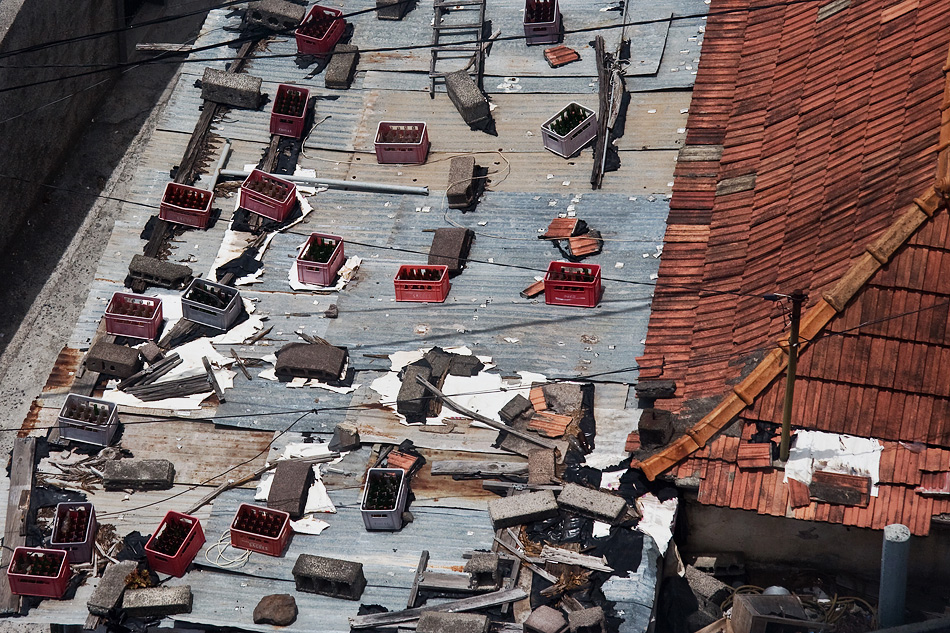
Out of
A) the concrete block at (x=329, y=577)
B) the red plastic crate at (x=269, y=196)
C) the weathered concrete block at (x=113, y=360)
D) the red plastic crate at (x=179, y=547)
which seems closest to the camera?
the concrete block at (x=329, y=577)

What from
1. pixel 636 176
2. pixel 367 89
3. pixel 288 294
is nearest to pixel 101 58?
pixel 367 89

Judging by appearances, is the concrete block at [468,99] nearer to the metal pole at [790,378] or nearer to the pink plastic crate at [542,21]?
the pink plastic crate at [542,21]

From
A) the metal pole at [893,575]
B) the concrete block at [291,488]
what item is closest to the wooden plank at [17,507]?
the concrete block at [291,488]

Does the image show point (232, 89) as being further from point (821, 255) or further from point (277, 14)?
point (821, 255)

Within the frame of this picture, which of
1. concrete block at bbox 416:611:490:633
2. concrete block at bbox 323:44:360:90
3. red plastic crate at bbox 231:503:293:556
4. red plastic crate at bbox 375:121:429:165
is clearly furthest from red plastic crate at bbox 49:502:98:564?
concrete block at bbox 323:44:360:90

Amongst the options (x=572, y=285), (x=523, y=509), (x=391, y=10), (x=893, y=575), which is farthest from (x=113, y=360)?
(x=893, y=575)

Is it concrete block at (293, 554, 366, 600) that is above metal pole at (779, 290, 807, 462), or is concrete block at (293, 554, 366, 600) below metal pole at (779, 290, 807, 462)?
below

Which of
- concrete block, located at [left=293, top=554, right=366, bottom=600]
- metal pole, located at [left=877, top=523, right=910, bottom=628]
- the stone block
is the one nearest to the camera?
metal pole, located at [left=877, top=523, right=910, bottom=628]

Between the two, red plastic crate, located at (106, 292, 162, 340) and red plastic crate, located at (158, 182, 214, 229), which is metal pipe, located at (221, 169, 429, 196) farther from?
red plastic crate, located at (106, 292, 162, 340)
